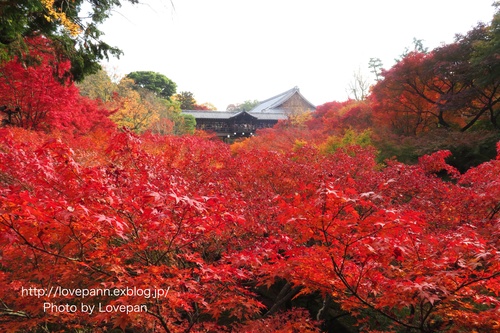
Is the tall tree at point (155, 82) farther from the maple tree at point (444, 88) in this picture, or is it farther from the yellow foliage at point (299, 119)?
the maple tree at point (444, 88)

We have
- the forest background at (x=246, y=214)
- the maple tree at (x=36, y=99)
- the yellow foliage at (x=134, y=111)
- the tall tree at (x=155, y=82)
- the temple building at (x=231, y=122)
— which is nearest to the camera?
the forest background at (x=246, y=214)

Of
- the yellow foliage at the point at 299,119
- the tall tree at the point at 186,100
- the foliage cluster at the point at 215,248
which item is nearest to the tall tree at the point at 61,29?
the foliage cluster at the point at 215,248

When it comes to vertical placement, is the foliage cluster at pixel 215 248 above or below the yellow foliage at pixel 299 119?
below

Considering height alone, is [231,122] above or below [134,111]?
below

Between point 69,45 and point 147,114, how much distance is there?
17373 mm

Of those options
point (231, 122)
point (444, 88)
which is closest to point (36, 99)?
point (444, 88)

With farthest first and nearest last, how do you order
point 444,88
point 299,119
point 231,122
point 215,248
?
point 231,122 → point 299,119 → point 444,88 → point 215,248

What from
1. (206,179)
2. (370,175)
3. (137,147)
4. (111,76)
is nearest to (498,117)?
(370,175)

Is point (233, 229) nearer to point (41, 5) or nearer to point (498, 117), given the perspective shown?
point (41, 5)

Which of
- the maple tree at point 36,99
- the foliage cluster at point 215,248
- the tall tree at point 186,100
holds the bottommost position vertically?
the foliage cluster at point 215,248

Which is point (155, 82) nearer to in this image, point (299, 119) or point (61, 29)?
point (299, 119)

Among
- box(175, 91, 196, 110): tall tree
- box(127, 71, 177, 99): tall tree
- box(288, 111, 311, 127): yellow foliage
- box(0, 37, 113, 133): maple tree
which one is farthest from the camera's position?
box(175, 91, 196, 110): tall tree

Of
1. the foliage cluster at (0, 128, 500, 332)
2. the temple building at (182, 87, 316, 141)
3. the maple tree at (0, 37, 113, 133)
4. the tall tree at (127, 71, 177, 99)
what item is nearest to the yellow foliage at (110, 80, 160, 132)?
the maple tree at (0, 37, 113, 133)

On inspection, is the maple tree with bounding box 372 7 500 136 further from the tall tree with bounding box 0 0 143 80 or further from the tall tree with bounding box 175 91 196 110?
the tall tree with bounding box 175 91 196 110
